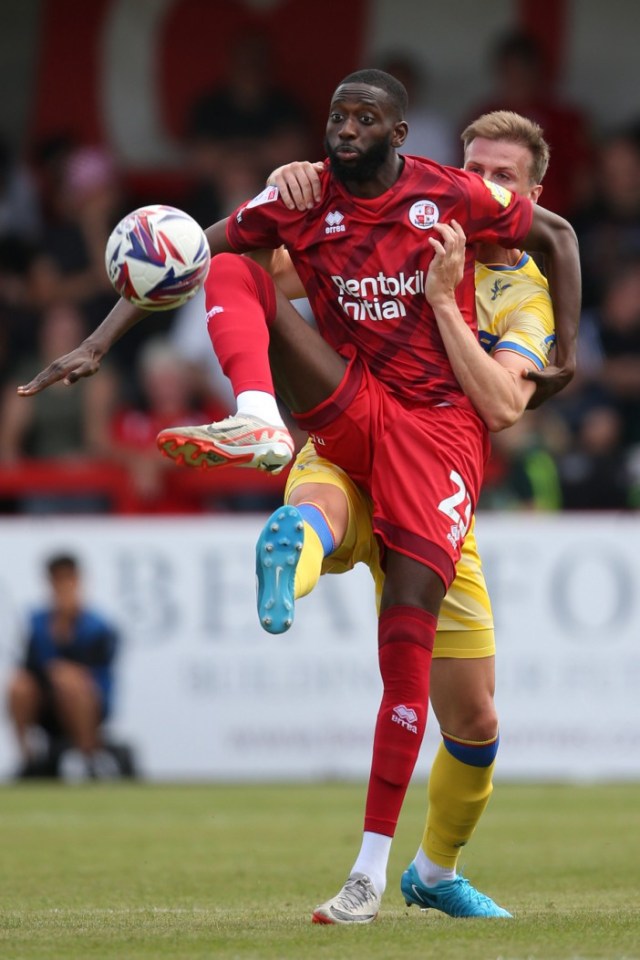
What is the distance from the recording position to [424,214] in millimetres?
5668

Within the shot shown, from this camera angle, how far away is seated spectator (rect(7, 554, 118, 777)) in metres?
12.6

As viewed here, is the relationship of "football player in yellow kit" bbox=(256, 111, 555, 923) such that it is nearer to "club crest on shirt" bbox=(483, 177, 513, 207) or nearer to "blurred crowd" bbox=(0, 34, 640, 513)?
"club crest on shirt" bbox=(483, 177, 513, 207)

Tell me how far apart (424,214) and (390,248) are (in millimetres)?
152

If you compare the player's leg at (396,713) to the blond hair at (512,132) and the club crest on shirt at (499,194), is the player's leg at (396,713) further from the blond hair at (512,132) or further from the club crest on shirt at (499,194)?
the blond hair at (512,132)

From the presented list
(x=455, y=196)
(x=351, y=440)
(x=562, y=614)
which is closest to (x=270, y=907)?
(x=351, y=440)

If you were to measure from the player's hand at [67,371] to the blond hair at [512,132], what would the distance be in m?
1.65

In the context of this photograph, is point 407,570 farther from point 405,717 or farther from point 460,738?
point 460,738

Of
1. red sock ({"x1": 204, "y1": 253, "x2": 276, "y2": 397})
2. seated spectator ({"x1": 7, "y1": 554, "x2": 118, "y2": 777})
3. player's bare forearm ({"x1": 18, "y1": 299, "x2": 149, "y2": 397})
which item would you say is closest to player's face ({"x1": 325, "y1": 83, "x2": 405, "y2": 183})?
red sock ({"x1": 204, "y1": 253, "x2": 276, "y2": 397})

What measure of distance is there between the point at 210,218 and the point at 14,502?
3.02m

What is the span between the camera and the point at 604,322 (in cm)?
1450

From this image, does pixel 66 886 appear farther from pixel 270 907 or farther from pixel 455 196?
pixel 455 196

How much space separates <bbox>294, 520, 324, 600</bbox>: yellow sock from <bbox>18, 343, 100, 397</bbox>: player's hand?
832 mm

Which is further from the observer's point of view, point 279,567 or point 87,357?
point 87,357

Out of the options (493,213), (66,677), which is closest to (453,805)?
(493,213)
